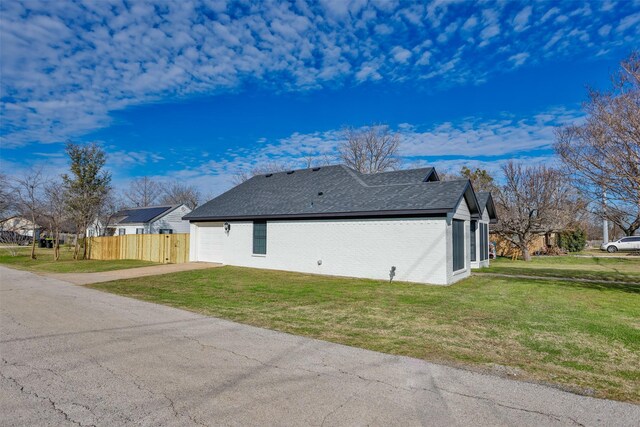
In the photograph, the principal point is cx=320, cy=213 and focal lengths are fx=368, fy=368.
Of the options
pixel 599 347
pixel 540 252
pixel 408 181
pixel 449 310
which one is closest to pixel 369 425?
pixel 599 347

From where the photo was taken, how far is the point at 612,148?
32.6 feet

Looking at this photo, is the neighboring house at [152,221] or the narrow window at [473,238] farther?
the neighboring house at [152,221]

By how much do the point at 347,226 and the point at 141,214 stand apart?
93.2ft

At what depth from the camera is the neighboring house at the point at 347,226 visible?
41.6 feet

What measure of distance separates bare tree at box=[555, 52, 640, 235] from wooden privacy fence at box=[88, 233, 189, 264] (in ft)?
59.2

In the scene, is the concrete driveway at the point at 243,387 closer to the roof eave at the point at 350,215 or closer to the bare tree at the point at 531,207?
the roof eave at the point at 350,215

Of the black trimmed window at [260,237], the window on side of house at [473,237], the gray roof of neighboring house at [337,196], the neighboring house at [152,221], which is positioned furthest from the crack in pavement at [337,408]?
the neighboring house at [152,221]

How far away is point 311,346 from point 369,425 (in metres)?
2.38

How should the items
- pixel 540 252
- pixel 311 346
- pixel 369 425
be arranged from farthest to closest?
pixel 540 252
pixel 311 346
pixel 369 425

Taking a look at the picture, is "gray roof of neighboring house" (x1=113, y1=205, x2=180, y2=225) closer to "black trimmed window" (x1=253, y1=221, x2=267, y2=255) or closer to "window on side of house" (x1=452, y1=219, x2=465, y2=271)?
"black trimmed window" (x1=253, y1=221, x2=267, y2=255)

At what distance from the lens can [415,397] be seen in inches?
149

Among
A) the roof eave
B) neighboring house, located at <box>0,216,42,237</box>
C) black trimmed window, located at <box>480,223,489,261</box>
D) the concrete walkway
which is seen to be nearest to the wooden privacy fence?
the concrete walkway

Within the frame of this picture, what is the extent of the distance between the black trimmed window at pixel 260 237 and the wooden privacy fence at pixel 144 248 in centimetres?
517

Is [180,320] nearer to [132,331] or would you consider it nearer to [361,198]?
[132,331]
